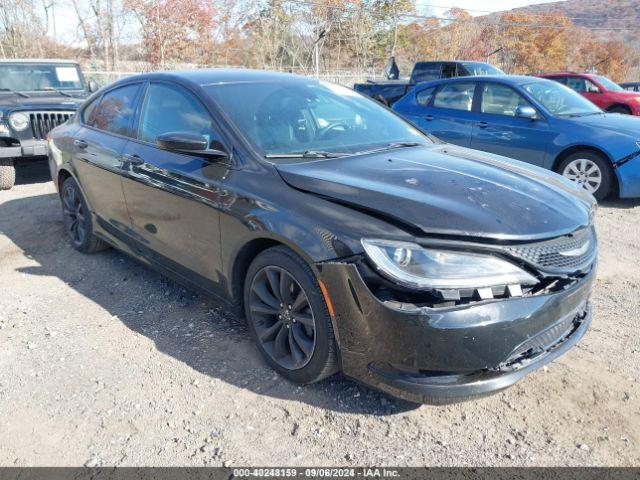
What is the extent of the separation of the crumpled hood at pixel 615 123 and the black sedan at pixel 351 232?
3702mm

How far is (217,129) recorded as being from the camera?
3.04 m

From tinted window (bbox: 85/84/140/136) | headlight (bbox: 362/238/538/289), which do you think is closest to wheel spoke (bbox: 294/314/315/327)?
headlight (bbox: 362/238/538/289)

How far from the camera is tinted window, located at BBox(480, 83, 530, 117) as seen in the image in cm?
680

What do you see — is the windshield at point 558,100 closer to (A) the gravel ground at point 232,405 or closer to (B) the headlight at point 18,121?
(A) the gravel ground at point 232,405

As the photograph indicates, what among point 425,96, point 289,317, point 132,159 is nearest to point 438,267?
point 289,317

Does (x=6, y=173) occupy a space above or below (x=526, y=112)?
below

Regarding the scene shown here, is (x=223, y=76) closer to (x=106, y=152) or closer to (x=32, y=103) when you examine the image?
(x=106, y=152)

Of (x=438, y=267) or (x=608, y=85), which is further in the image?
(x=608, y=85)

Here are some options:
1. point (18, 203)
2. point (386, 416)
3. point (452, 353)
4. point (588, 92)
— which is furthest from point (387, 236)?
point (588, 92)

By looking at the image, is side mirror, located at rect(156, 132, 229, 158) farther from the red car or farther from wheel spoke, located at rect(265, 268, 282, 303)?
the red car

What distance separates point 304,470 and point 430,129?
6145mm

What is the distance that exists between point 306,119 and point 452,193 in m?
1.24

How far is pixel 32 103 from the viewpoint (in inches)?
306

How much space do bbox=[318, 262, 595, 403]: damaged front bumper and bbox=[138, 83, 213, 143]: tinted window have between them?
4.72 ft
